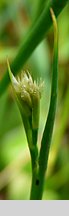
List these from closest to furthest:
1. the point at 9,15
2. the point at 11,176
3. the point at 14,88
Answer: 1. the point at 14,88
2. the point at 11,176
3. the point at 9,15

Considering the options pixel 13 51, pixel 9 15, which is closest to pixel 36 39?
pixel 13 51

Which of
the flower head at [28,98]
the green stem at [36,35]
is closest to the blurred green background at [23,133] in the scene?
the green stem at [36,35]

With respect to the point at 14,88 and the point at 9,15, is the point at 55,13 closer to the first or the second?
the point at 14,88

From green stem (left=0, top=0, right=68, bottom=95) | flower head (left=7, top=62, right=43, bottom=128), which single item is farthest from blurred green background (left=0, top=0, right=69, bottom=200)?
flower head (left=7, top=62, right=43, bottom=128)

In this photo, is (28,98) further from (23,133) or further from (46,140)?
(23,133)

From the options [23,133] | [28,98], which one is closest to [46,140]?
[28,98]

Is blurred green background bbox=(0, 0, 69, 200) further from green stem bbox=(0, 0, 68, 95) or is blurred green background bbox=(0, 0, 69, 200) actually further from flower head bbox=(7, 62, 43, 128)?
flower head bbox=(7, 62, 43, 128)
